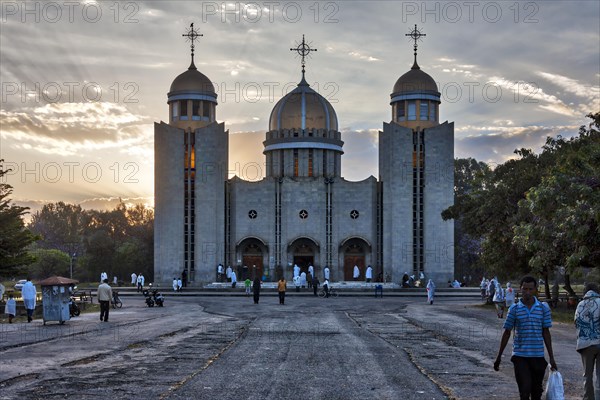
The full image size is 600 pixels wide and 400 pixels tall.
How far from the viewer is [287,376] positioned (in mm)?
14344

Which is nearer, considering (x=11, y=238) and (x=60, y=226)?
(x=11, y=238)

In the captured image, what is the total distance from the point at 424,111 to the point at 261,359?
57.3 meters

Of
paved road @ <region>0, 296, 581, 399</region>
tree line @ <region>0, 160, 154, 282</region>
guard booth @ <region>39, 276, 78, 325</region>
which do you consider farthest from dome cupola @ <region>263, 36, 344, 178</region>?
guard booth @ <region>39, 276, 78, 325</region>

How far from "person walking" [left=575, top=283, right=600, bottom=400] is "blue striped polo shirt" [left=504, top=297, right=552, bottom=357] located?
1.65 meters

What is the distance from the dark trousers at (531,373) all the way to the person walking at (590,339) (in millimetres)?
1756

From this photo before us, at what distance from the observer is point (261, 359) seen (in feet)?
54.9

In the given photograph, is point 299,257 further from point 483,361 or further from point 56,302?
point 483,361

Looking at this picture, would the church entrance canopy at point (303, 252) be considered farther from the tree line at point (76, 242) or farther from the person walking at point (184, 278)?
the tree line at point (76, 242)

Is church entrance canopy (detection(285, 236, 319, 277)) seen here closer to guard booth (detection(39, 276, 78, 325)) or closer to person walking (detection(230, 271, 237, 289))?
person walking (detection(230, 271, 237, 289))

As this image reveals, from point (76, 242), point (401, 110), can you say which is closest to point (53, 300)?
point (401, 110)

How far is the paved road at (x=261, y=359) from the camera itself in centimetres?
1298

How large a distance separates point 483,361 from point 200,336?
837cm

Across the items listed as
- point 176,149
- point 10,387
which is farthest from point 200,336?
point 176,149

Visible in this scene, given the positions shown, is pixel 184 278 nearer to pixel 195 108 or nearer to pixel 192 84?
pixel 195 108
